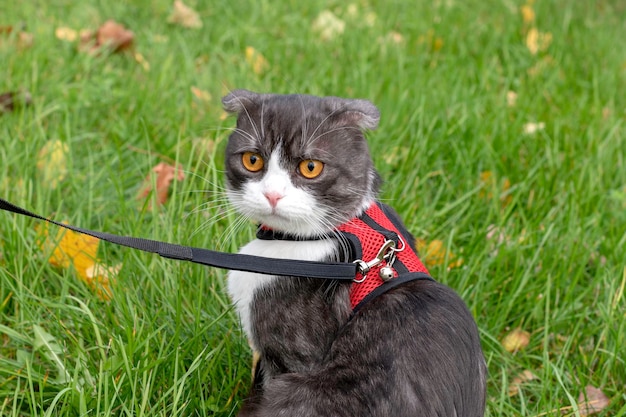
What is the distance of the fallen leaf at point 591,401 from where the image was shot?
228cm

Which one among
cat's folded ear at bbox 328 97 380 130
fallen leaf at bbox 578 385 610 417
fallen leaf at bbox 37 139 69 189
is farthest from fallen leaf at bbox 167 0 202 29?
fallen leaf at bbox 578 385 610 417

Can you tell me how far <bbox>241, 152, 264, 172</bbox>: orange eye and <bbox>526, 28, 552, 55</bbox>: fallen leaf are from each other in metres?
3.43

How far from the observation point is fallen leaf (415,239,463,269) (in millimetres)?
2756

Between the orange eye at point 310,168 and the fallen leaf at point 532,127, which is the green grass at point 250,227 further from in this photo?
the orange eye at point 310,168

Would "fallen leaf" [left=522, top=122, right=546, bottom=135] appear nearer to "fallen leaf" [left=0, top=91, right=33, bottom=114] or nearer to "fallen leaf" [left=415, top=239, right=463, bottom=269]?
"fallen leaf" [left=415, top=239, right=463, bottom=269]

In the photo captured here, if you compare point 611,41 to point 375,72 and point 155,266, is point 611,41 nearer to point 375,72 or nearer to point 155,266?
point 375,72

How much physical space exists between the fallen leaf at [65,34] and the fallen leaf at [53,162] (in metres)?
1.23

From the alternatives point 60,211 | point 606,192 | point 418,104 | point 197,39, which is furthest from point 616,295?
point 197,39

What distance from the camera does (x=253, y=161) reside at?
2.03 metres

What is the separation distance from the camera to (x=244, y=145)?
2059 millimetres

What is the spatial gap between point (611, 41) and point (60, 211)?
4.23 metres

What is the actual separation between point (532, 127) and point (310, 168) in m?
2.24

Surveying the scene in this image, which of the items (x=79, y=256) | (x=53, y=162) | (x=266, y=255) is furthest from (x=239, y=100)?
(x=53, y=162)

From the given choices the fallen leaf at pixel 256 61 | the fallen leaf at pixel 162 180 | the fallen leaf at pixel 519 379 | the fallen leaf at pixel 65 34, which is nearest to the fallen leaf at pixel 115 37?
the fallen leaf at pixel 65 34
